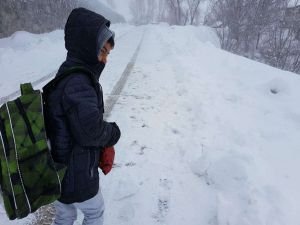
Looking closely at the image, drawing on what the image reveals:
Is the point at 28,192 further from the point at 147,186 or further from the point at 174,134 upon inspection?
the point at 174,134

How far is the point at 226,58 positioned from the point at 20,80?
20.9 feet

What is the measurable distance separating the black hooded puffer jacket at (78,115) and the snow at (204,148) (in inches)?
47.5

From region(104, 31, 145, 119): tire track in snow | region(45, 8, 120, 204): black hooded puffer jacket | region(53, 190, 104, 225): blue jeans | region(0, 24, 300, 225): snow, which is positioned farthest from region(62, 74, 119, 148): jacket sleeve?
region(104, 31, 145, 119): tire track in snow

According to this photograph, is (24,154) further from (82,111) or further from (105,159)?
(105,159)

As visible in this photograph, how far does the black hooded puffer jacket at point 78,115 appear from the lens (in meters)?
1.54

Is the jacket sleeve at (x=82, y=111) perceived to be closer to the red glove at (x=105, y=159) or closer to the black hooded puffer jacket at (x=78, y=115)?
the black hooded puffer jacket at (x=78, y=115)

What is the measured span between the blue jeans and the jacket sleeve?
446 millimetres

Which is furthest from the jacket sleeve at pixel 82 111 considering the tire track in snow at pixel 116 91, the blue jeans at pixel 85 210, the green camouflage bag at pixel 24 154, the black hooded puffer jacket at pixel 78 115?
the tire track in snow at pixel 116 91

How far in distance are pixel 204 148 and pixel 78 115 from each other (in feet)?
9.10

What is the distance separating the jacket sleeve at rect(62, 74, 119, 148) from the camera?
5.01 feet

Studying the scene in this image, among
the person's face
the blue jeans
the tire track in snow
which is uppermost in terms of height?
the person's face

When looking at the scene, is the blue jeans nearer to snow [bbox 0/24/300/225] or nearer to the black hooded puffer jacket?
the black hooded puffer jacket

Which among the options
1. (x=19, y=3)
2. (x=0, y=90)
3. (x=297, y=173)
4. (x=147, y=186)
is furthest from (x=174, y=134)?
(x=19, y=3)

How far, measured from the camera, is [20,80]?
745 centimetres
